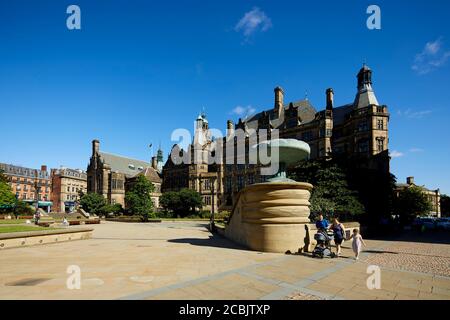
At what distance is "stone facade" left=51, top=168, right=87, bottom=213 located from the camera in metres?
93.9

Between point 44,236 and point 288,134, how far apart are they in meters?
44.0

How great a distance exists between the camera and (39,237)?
15.8 metres

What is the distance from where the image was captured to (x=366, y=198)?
1134 inches

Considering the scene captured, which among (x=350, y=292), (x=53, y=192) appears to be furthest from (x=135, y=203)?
(x=53, y=192)

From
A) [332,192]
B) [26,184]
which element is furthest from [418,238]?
[26,184]

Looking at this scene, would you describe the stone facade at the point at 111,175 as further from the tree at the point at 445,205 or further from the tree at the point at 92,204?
the tree at the point at 445,205

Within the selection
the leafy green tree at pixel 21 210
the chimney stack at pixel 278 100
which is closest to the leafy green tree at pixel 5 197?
the leafy green tree at pixel 21 210

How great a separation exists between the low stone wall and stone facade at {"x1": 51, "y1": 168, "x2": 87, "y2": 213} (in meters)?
85.7

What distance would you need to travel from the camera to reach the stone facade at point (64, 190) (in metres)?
93.9

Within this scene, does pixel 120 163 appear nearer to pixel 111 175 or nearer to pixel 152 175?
pixel 111 175

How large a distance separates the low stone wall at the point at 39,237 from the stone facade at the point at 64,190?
281 feet

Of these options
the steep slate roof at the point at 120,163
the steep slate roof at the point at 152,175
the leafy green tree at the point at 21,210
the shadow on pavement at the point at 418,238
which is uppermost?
the steep slate roof at the point at 120,163

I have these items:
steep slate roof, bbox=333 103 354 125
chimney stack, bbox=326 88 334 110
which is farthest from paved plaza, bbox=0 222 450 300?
chimney stack, bbox=326 88 334 110
